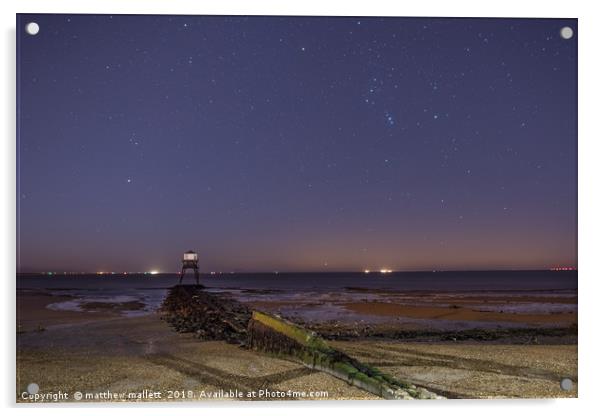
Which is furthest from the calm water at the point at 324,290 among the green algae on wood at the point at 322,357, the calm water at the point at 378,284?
the green algae on wood at the point at 322,357

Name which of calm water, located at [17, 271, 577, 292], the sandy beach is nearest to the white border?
the sandy beach

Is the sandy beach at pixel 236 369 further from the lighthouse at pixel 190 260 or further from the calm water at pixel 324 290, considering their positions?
the lighthouse at pixel 190 260

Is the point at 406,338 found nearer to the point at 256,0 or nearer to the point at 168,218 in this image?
the point at 168,218

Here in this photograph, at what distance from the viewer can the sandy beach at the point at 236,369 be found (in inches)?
171

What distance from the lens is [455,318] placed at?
32.6 feet

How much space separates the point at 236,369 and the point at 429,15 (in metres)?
4.14

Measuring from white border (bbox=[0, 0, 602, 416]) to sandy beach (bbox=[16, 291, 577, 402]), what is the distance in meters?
0.11

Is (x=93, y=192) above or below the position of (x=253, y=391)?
above

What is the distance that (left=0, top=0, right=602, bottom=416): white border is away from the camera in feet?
14.0

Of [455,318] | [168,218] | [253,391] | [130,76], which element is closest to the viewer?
[253,391]

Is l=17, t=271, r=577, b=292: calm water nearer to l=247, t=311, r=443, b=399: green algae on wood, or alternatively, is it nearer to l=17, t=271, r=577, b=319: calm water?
l=17, t=271, r=577, b=319: calm water

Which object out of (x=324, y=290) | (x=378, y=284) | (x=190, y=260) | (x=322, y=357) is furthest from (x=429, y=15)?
(x=378, y=284)

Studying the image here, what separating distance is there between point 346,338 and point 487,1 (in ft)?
16.5
